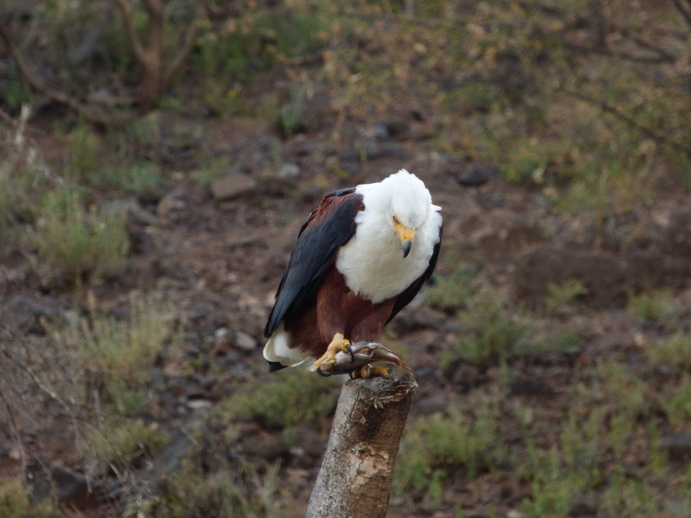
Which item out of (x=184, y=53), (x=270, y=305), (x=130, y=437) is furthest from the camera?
(x=184, y=53)

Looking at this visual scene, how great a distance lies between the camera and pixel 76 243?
21.7 feet

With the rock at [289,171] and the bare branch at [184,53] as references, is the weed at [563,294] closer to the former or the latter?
the rock at [289,171]

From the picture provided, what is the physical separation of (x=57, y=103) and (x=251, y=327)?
397 cm

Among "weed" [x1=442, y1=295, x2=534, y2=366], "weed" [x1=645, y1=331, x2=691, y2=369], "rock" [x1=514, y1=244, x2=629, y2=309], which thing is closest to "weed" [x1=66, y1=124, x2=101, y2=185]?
"weed" [x1=442, y1=295, x2=534, y2=366]

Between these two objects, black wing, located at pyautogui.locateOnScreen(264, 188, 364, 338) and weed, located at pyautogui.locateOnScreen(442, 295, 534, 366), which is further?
weed, located at pyautogui.locateOnScreen(442, 295, 534, 366)

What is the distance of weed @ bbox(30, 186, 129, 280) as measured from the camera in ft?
22.0

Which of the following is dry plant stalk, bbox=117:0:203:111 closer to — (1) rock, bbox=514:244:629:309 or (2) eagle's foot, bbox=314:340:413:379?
(1) rock, bbox=514:244:629:309

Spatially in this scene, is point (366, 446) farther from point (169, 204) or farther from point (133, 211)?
point (169, 204)

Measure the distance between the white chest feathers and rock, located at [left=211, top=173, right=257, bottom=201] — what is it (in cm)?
471

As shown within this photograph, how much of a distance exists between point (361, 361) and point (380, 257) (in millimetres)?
379

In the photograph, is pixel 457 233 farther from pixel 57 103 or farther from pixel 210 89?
pixel 57 103

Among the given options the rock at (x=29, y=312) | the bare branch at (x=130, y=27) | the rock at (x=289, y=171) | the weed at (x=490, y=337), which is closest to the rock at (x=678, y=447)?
the weed at (x=490, y=337)

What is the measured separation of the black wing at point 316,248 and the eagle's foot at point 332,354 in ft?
0.91

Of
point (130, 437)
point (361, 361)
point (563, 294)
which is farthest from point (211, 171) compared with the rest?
point (361, 361)
